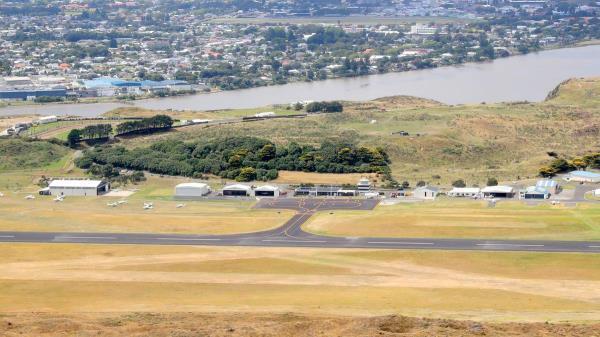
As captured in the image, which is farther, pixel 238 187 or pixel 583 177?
pixel 583 177

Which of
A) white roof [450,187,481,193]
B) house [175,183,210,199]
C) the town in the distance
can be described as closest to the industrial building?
the town in the distance

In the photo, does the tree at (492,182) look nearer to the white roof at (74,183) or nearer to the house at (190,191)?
the house at (190,191)

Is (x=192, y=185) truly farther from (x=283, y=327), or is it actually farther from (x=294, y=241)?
(x=283, y=327)

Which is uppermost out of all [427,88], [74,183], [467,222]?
[74,183]

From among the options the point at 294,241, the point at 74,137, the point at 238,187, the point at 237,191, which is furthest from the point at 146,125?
the point at 294,241

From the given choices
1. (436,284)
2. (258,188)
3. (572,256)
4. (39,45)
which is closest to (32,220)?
(258,188)

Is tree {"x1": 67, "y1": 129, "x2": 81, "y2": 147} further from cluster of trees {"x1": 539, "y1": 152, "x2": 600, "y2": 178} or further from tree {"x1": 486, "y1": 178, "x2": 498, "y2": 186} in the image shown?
cluster of trees {"x1": 539, "y1": 152, "x2": 600, "y2": 178}
